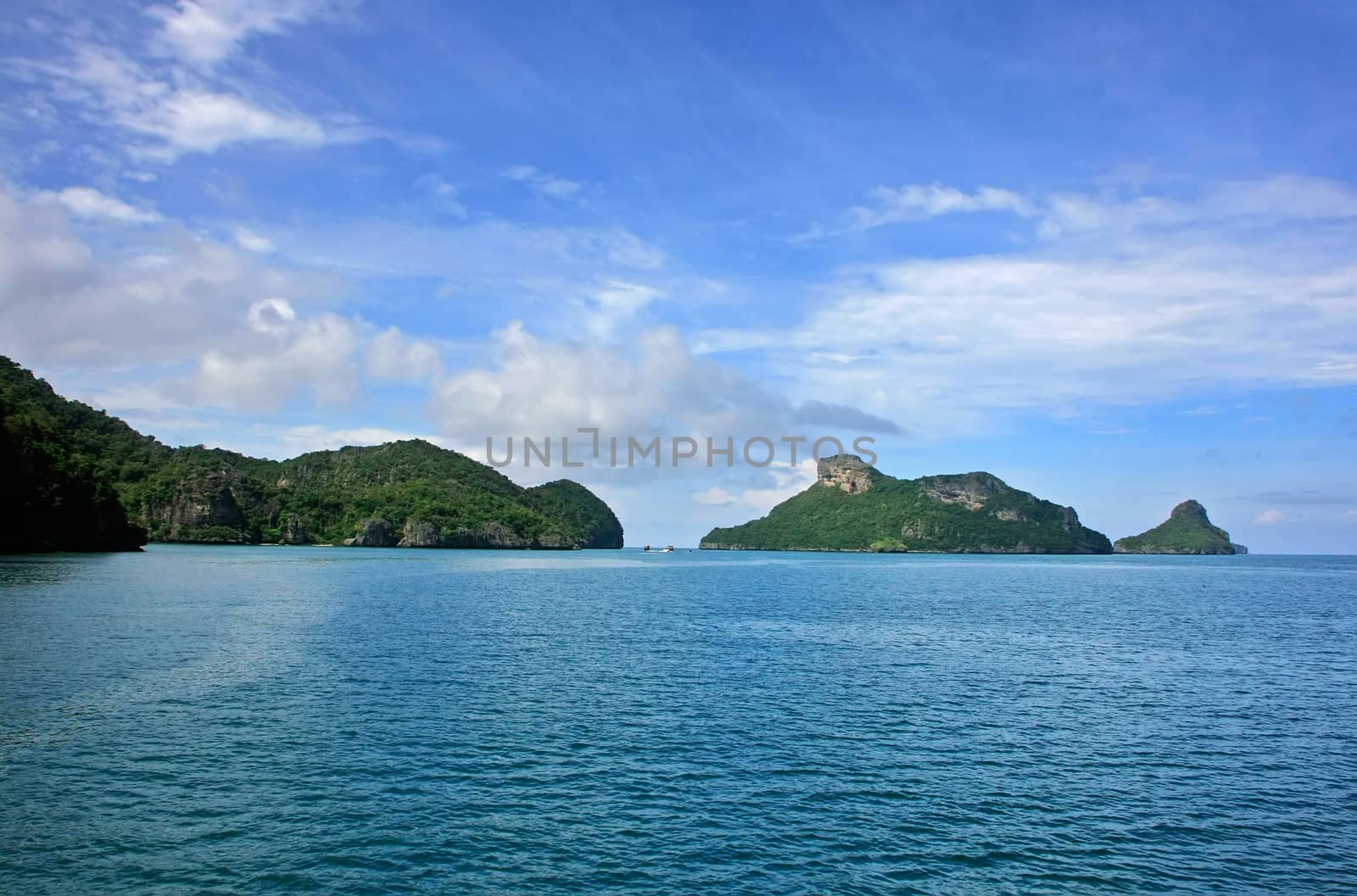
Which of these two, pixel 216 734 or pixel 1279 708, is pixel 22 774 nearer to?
pixel 216 734

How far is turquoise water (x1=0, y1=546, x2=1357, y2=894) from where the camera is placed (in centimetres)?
2041

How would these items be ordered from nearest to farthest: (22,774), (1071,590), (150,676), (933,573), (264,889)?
(264,889) → (22,774) → (150,676) → (1071,590) → (933,573)

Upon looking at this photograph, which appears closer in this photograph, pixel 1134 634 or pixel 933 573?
pixel 1134 634

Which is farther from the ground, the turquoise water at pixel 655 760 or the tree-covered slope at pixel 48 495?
the tree-covered slope at pixel 48 495

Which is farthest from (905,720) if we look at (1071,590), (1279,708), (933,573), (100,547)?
(100,547)

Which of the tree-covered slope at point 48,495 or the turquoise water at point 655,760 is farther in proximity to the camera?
the tree-covered slope at point 48,495

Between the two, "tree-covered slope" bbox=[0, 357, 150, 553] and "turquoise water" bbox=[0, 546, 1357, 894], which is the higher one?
"tree-covered slope" bbox=[0, 357, 150, 553]

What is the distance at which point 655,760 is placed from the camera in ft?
94.6

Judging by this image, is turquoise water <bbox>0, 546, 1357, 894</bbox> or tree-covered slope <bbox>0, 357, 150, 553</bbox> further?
tree-covered slope <bbox>0, 357, 150, 553</bbox>

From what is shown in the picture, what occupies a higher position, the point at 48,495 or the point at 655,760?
the point at 48,495

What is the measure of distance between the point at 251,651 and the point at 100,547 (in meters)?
133

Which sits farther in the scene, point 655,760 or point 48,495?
point 48,495

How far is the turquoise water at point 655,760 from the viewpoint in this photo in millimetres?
20406

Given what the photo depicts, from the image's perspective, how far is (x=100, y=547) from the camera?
15238cm
